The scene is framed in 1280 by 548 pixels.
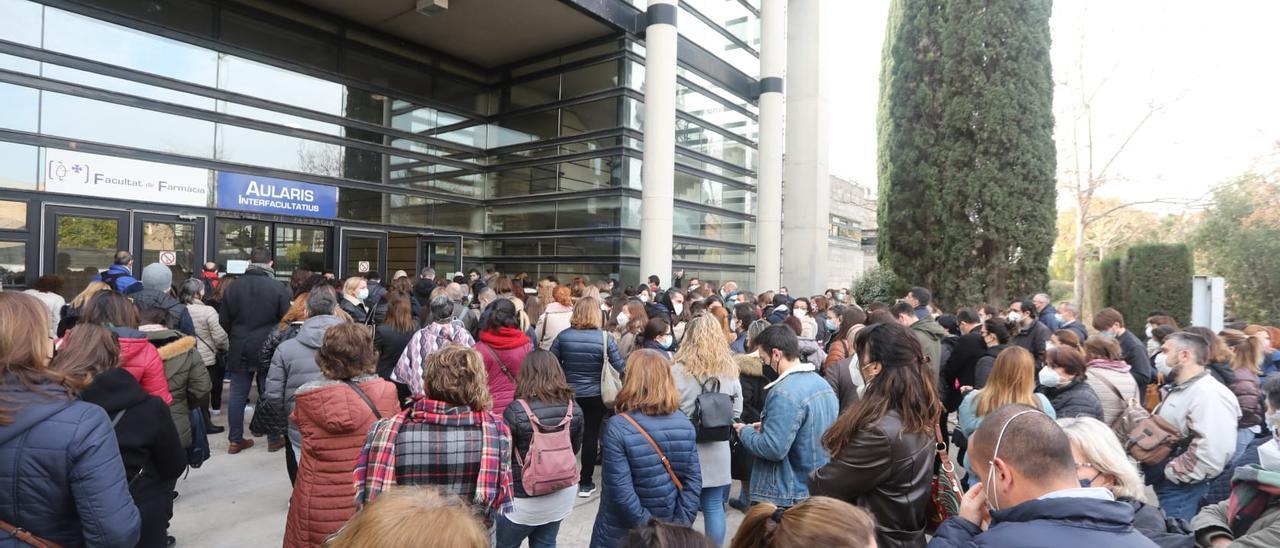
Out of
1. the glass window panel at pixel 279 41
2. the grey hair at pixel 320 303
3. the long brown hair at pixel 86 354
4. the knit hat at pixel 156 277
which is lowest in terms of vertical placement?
the long brown hair at pixel 86 354

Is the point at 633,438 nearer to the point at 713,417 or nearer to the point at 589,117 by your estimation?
the point at 713,417

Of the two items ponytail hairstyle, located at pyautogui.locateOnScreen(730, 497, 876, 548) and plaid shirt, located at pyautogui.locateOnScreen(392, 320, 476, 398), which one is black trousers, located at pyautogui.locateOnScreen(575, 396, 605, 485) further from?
ponytail hairstyle, located at pyautogui.locateOnScreen(730, 497, 876, 548)

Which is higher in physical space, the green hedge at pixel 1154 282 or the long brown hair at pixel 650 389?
the green hedge at pixel 1154 282

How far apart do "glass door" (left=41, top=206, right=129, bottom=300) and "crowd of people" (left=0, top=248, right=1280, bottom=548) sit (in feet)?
19.6

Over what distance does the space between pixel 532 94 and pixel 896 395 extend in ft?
55.1

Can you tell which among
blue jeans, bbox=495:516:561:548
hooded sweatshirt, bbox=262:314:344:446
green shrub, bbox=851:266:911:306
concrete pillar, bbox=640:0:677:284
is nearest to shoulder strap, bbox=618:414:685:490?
blue jeans, bbox=495:516:561:548

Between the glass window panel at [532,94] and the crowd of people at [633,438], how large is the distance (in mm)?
12617

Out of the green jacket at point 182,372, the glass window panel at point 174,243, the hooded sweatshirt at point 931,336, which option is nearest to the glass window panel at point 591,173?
the glass window panel at point 174,243

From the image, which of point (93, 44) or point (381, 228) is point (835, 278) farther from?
point (93, 44)

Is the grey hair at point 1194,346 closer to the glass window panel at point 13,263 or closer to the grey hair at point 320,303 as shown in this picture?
the grey hair at point 320,303

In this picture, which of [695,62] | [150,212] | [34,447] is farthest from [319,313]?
[695,62]

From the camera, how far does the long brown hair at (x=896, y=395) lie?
291cm

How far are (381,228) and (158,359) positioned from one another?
12.2 metres

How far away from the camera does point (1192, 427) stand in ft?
13.7
